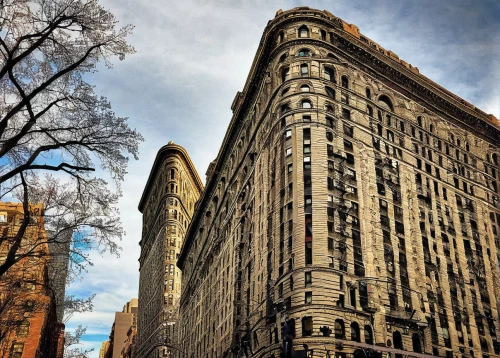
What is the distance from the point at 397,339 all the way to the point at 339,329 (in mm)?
8099

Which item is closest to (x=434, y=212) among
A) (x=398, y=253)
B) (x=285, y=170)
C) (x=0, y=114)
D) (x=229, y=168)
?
(x=398, y=253)

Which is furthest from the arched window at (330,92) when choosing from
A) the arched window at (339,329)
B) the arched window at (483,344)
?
the arched window at (483,344)

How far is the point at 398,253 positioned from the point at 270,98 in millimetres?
25476

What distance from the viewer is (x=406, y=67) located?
8275 centimetres

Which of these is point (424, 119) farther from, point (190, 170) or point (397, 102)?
point (190, 170)

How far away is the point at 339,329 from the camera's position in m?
55.3

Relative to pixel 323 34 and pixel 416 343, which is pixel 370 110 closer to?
pixel 323 34

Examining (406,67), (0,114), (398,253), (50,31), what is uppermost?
(406,67)

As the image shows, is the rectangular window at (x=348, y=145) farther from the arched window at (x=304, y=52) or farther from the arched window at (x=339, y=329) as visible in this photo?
the arched window at (x=339, y=329)

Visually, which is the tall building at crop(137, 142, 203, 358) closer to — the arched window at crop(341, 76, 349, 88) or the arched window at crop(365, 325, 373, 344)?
the arched window at crop(341, 76, 349, 88)

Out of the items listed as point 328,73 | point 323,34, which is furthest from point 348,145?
point 323,34

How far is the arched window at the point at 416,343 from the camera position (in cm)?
6038

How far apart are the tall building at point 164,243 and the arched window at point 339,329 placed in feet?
252

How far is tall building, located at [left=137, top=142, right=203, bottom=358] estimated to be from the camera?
131 meters
